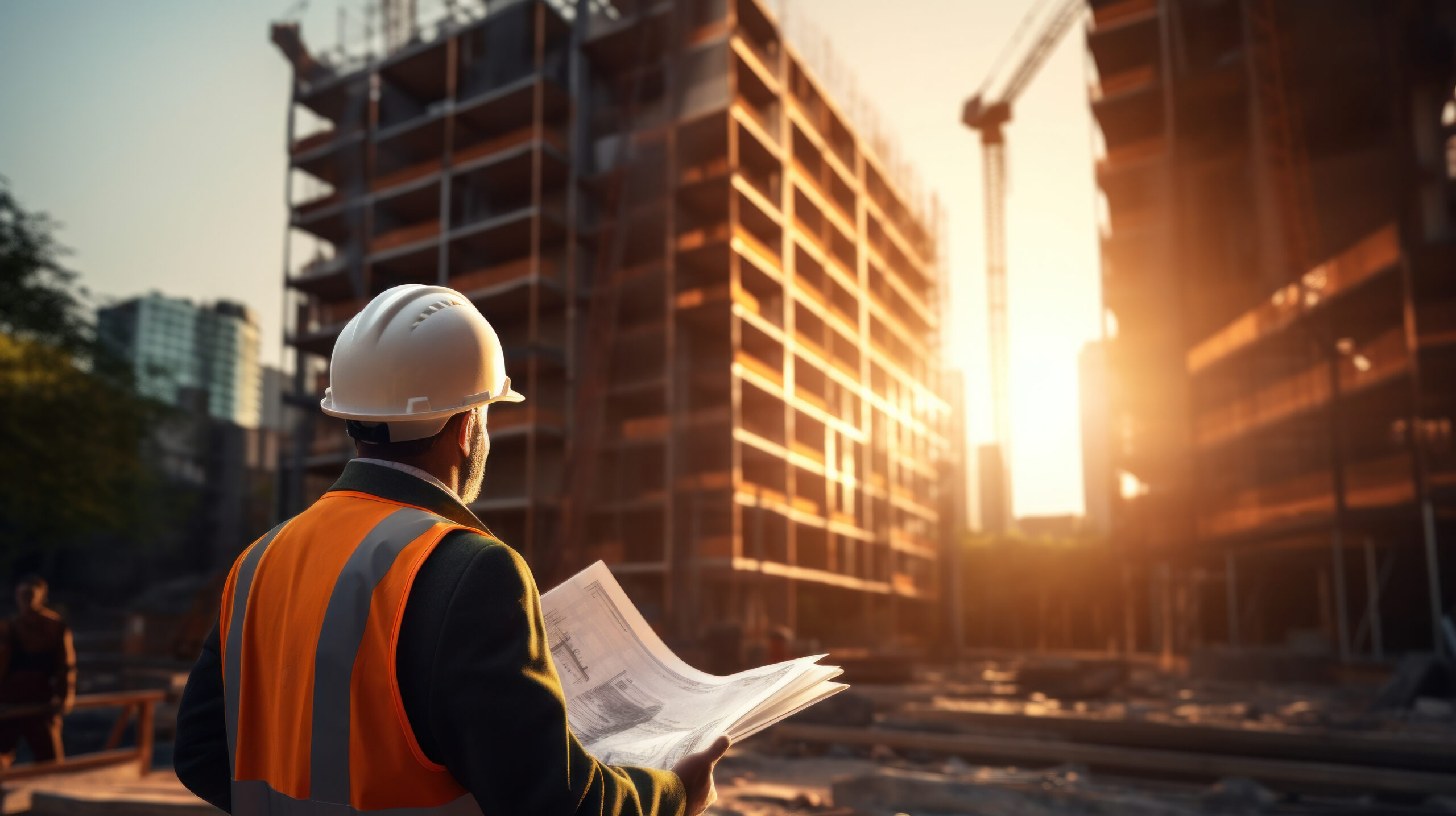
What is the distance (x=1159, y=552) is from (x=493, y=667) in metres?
35.3

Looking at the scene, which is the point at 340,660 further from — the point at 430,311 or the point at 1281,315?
the point at 1281,315

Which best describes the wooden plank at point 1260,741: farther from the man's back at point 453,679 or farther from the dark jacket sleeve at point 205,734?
the dark jacket sleeve at point 205,734

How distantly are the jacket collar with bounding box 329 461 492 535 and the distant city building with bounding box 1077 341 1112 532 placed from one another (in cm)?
4051

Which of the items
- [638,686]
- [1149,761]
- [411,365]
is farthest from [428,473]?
[1149,761]

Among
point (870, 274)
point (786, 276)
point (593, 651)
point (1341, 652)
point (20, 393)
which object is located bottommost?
point (1341, 652)

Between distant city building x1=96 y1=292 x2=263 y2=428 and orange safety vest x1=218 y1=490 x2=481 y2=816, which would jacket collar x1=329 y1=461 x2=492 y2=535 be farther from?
distant city building x1=96 y1=292 x2=263 y2=428

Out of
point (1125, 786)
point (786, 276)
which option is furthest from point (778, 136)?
point (1125, 786)

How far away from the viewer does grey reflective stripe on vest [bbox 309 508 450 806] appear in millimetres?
1303

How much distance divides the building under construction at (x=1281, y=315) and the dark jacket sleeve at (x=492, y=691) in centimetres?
2344

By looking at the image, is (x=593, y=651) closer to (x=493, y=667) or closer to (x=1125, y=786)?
(x=493, y=667)

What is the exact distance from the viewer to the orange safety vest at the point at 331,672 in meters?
1.29

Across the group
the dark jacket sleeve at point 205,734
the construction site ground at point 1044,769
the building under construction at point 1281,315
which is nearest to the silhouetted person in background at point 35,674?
the construction site ground at point 1044,769

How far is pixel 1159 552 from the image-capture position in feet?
109

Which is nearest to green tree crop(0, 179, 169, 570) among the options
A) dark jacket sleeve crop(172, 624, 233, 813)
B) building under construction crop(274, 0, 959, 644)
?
building under construction crop(274, 0, 959, 644)
